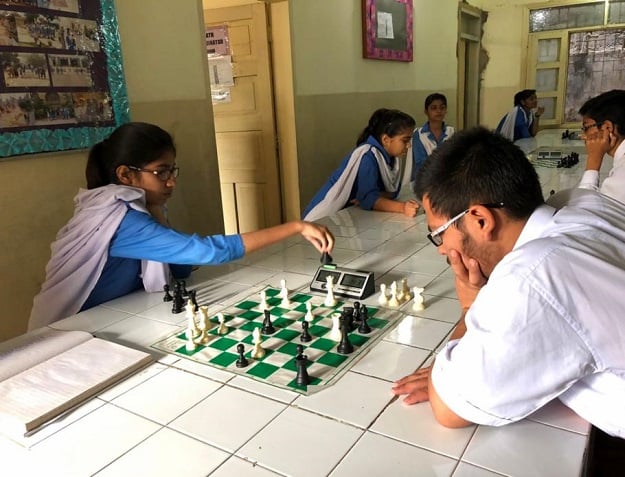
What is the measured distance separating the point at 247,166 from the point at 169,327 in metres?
3.57

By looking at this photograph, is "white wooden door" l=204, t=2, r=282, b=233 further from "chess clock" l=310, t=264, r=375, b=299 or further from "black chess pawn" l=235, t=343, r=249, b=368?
"black chess pawn" l=235, t=343, r=249, b=368

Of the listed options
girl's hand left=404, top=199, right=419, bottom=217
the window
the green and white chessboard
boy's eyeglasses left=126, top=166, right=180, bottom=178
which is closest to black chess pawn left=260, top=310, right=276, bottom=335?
the green and white chessboard

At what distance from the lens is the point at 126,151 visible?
196cm

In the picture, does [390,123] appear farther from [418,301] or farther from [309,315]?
[309,315]

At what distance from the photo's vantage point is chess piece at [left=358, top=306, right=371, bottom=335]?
1.51m

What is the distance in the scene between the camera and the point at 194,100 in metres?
3.72

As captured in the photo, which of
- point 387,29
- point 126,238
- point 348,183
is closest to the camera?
point 126,238

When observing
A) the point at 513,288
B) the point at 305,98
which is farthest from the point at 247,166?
the point at 513,288

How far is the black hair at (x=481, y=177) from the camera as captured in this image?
114 centimetres

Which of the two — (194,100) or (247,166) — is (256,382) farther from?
(247,166)

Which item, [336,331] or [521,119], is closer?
[336,331]

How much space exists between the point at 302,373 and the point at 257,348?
0.20m

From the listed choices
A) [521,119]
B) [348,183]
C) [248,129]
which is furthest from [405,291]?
[521,119]

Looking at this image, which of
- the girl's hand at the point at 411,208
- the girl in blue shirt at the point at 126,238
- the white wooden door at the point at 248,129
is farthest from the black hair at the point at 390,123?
the girl in blue shirt at the point at 126,238
